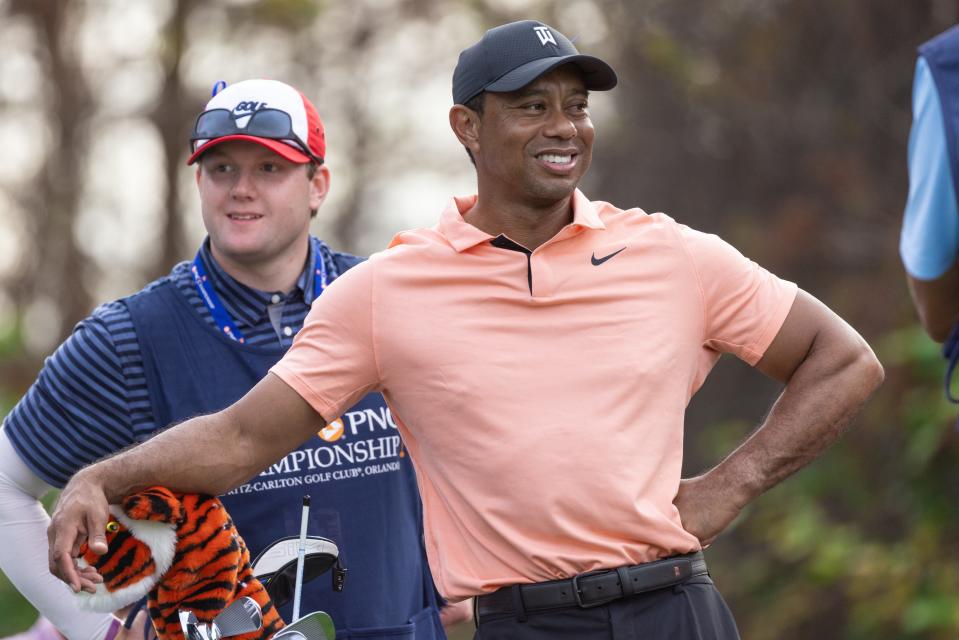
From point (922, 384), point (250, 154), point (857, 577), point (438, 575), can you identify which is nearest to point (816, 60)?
point (922, 384)

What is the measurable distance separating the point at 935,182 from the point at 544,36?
147 centimetres

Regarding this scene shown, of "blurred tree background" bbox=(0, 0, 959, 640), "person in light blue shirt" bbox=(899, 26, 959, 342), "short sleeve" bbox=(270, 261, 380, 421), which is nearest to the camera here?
"person in light blue shirt" bbox=(899, 26, 959, 342)

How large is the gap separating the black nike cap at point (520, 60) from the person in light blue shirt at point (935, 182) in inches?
48.4

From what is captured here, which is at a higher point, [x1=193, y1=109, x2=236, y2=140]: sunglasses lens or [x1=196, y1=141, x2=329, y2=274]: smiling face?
[x1=193, y1=109, x2=236, y2=140]: sunglasses lens

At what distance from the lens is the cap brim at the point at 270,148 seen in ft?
15.3

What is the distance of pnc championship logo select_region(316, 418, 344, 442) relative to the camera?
14.7ft

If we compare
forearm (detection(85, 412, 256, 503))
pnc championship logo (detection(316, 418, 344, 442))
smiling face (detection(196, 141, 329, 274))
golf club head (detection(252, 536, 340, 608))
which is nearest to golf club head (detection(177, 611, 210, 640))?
forearm (detection(85, 412, 256, 503))

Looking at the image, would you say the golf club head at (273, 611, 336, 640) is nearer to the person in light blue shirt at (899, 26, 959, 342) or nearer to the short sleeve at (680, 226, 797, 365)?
the short sleeve at (680, 226, 797, 365)

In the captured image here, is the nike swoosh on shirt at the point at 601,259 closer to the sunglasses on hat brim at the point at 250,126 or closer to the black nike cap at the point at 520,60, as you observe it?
the black nike cap at the point at 520,60

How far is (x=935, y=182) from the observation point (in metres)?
2.84

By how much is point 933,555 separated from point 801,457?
634 centimetres

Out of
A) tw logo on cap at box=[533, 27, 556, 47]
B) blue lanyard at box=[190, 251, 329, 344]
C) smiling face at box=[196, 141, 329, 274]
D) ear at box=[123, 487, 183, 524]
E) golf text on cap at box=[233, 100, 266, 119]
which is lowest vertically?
ear at box=[123, 487, 183, 524]

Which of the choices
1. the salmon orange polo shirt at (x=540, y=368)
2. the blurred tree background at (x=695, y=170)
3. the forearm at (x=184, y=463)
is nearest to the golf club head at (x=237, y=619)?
the forearm at (x=184, y=463)

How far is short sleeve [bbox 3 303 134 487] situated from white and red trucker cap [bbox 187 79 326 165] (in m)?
0.72
